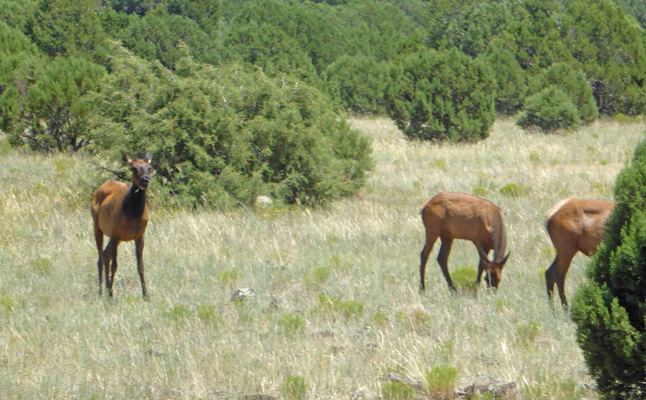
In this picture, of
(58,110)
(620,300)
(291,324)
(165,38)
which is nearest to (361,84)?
(165,38)

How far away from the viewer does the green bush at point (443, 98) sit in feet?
81.7

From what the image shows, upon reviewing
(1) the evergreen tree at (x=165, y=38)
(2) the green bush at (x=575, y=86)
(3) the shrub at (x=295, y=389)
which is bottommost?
(1) the evergreen tree at (x=165, y=38)

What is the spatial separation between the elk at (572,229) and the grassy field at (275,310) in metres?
0.51

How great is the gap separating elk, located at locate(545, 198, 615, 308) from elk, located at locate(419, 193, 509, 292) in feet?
1.82

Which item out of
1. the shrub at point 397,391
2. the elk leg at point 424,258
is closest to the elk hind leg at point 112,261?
the elk leg at point 424,258

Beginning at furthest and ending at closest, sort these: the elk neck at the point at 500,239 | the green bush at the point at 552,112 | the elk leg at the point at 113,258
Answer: the green bush at the point at 552,112 → the elk leg at the point at 113,258 → the elk neck at the point at 500,239

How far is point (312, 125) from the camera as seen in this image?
50.0 ft

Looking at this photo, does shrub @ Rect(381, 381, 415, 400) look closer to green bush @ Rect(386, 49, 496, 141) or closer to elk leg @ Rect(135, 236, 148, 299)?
elk leg @ Rect(135, 236, 148, 299)

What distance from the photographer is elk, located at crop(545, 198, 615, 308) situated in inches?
290

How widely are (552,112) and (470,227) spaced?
19.5 m

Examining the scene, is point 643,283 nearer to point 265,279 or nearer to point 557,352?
point 557,352

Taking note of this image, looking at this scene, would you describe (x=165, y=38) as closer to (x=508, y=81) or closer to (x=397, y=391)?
(x=508, y=81)

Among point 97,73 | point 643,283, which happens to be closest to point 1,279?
point 643,283

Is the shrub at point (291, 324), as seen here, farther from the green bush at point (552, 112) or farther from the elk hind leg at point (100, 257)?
the green bush at point (552, 112)
